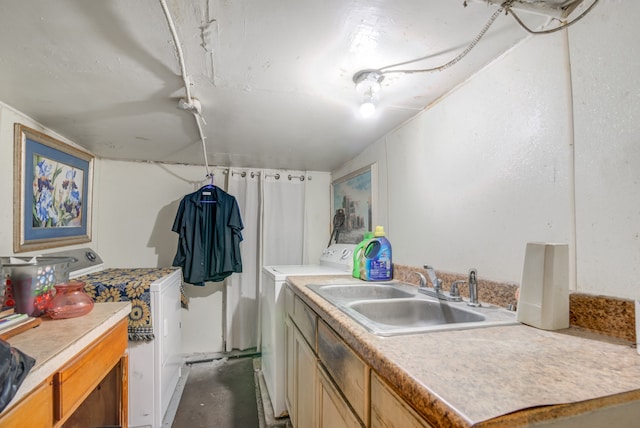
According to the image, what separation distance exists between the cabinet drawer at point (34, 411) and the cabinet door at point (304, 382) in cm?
88

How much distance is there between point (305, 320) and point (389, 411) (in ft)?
2.55

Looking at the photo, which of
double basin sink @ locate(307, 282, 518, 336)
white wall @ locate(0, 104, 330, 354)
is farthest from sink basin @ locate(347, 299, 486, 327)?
white wall @ locate(0, 104, 330, 354)

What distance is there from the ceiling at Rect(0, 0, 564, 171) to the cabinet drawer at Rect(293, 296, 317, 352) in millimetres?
1067

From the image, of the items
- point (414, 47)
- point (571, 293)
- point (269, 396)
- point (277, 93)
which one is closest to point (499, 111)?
point (414, 47)

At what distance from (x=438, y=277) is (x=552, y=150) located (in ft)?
2.39

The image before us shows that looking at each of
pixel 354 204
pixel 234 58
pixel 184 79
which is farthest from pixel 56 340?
pixel 354 204

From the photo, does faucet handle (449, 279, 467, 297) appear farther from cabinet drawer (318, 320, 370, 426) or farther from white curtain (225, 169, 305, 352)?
white curtain (225, 169, 305, 352)

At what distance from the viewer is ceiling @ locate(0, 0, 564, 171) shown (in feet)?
2.87

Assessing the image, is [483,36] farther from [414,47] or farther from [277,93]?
[277,93]

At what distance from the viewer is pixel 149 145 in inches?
87.6

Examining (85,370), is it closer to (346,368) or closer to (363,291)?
(346,368)

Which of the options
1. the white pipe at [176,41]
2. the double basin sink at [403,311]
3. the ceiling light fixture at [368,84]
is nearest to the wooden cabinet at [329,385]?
the double basin sink at [403,311]

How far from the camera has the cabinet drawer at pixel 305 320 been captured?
4.06 feet

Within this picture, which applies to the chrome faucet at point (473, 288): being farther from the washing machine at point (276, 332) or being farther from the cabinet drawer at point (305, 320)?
the washing machine at point (276, 332)
